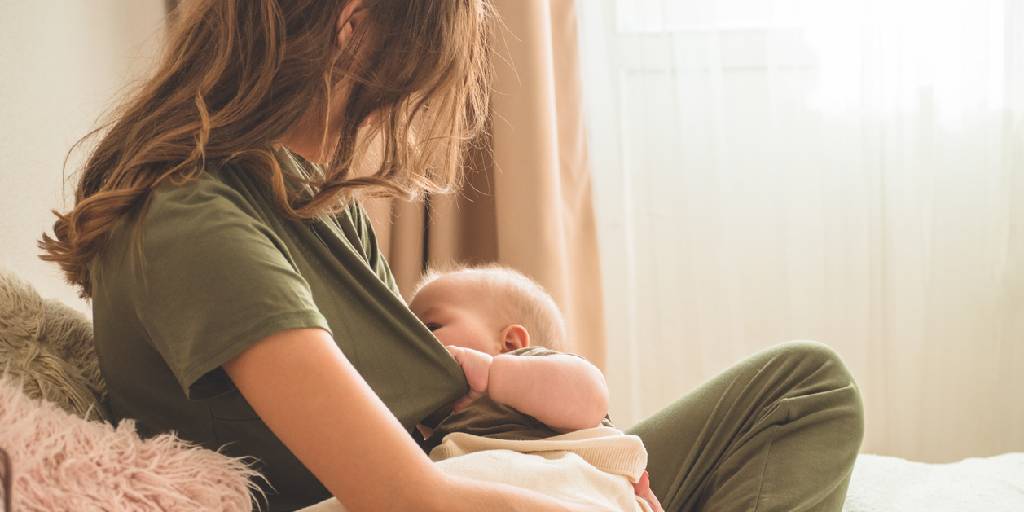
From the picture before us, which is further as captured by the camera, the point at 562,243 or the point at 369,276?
the point at 562,243

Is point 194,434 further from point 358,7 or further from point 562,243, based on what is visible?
point 562,243

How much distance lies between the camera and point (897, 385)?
2.52 m

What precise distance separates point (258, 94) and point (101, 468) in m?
0.38

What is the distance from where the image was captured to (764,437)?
50.0 inches

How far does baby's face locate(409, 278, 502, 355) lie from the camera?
128cm

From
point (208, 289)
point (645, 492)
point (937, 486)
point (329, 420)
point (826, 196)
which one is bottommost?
point (937, 486)

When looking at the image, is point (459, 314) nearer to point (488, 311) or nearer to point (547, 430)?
point (488, 311)

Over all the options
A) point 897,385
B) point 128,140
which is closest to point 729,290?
point 897,385

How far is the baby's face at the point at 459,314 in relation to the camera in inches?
50.2

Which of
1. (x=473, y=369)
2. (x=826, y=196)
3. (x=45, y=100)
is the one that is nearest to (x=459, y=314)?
(x=473, y=369)

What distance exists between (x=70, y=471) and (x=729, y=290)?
196 centimetres

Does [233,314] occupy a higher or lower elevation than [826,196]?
higher

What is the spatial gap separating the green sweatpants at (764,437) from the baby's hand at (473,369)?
326 mm

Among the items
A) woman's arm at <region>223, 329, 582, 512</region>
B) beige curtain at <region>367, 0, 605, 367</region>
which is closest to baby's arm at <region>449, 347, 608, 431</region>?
woman's arm at <region>223, 329, 582, 512</region>
